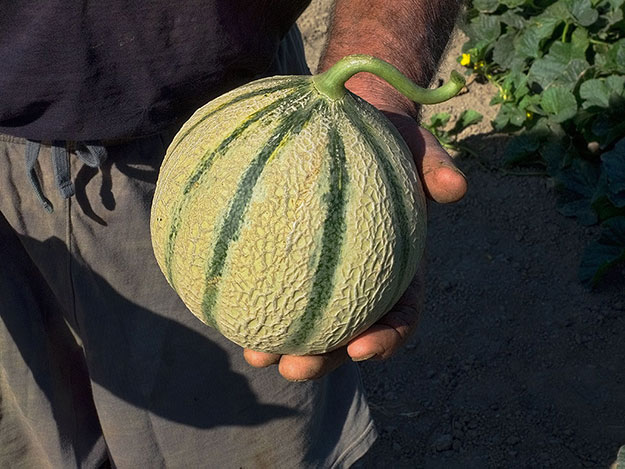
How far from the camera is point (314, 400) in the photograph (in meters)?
2.53

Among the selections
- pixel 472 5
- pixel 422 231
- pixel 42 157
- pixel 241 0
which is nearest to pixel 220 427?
pixel 42 157

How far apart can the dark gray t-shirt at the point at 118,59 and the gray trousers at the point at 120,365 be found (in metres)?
0.15

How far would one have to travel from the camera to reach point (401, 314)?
1850mm

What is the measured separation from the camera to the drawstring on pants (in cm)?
196

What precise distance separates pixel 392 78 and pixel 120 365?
1.27 m

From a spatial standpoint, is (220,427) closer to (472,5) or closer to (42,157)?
(42,157)

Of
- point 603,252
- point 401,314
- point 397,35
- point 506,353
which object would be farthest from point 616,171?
point 401,314

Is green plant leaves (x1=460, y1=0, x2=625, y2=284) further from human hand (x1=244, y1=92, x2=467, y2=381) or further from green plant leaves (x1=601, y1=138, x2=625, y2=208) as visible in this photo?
human hand (x1=244, y1=92, x2=467, y2=381)

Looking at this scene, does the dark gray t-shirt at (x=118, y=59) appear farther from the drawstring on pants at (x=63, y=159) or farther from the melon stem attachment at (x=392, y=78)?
the melon stem attachment at (x=392, y=78)

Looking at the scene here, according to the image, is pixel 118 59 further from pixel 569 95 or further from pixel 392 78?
pixel 569 95

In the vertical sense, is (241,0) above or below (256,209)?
above

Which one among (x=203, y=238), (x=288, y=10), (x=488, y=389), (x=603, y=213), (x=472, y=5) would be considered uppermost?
(x=288, y=10)

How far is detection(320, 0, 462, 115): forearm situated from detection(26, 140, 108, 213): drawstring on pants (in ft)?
2.13

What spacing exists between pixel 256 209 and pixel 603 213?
284cm
